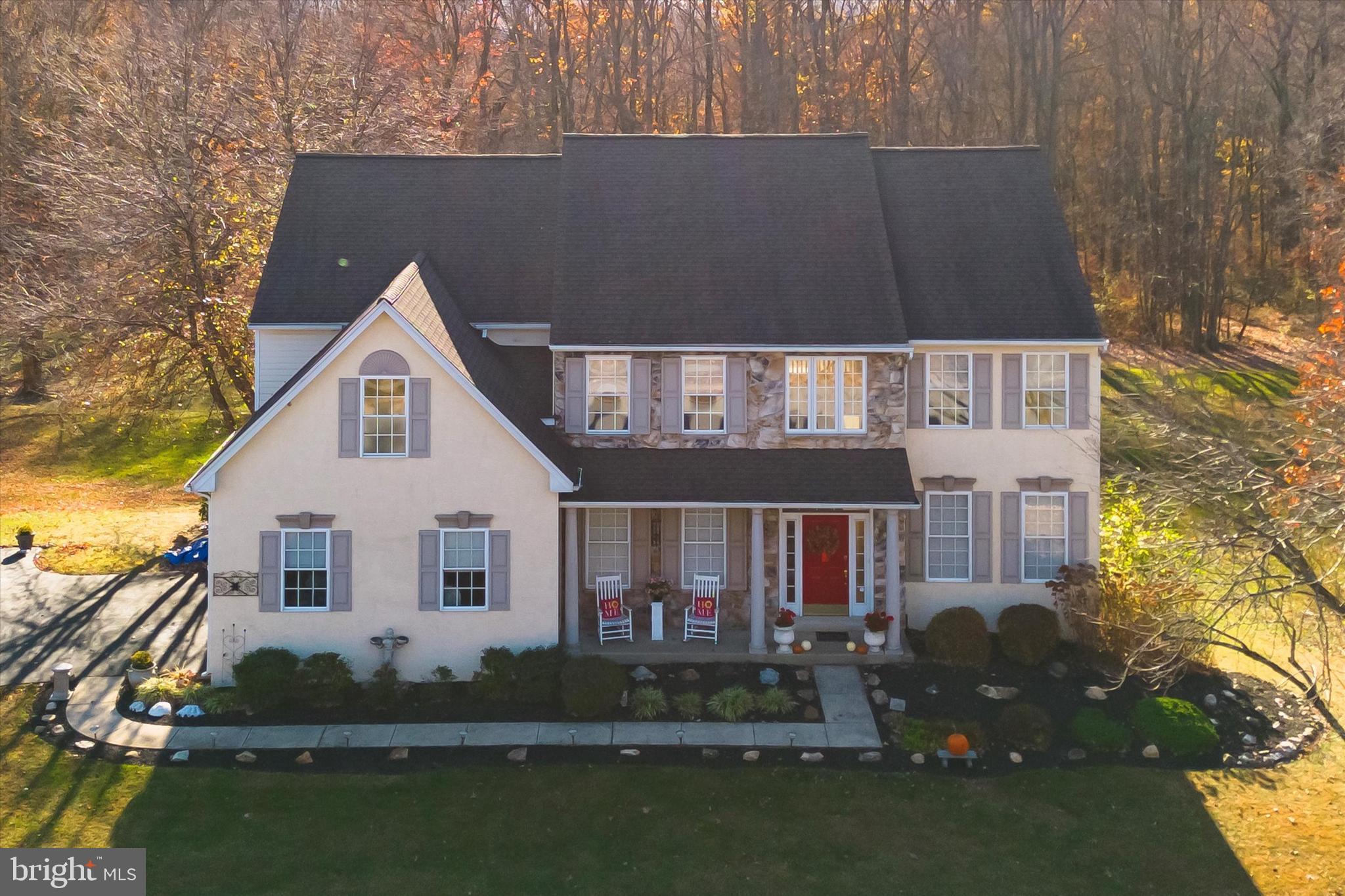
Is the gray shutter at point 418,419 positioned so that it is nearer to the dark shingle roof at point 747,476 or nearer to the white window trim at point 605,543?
the dark shingle roof at point 747,476

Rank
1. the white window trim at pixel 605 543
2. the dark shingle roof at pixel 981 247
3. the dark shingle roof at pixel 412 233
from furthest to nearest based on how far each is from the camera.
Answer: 1. the dark shingle roof at pixel 412 233
2. the white window trim at pixel 605 543
3. the dark shingle roof at pixel 981 247

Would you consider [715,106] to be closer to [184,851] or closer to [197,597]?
[197,597]

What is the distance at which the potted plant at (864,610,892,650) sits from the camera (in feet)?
63.1

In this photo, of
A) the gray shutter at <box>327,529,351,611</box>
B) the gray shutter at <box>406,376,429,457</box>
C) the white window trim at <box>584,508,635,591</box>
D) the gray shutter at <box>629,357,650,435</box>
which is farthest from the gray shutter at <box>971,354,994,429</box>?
the gray shutter at <box>327,529,351,611</box>

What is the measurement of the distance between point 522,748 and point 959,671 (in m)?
8.07

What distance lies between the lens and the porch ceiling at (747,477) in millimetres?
18875

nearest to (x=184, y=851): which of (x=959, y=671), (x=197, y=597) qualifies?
(x=197, y=597)

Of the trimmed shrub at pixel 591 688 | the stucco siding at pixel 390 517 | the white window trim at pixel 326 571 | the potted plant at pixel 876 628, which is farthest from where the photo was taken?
the potted plant at pixel 876 628

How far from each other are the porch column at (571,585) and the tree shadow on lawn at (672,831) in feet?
12.5

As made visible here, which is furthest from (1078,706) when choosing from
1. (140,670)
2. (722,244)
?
(140,670)

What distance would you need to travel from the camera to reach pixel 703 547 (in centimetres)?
2062

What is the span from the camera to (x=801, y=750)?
16.1m

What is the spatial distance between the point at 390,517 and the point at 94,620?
7.92 m

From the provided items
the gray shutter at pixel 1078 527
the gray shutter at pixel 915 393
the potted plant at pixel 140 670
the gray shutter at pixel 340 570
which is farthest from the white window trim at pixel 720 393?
the potted plant at pixel 140 670
